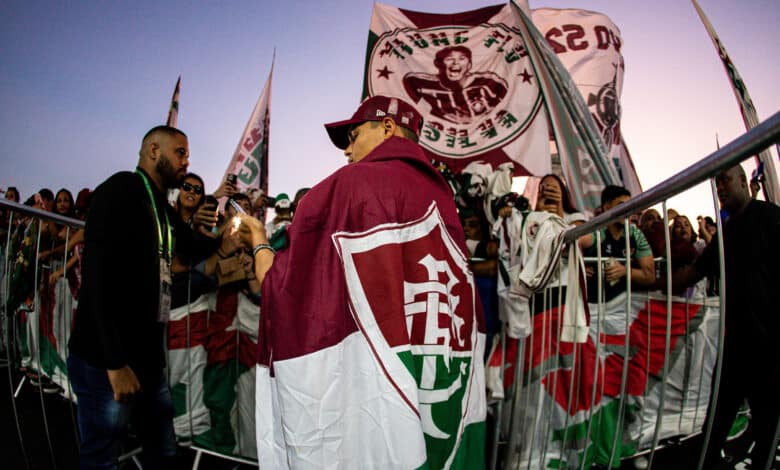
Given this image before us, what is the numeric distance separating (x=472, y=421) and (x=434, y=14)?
18.5ft

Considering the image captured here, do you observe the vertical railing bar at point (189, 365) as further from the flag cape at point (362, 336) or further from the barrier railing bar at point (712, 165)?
the barrier railing bar at point (712, 165)

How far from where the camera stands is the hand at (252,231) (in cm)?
164

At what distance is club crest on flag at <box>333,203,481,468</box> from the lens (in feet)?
4.46

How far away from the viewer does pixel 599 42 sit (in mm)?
6227

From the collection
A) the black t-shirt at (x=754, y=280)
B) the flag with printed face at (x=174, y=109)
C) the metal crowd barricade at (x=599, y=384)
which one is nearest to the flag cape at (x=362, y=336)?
the metal crowd barricade at (x=599, y=384)

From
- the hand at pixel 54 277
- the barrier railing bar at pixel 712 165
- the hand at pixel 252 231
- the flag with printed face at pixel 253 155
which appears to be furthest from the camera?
the flag with printed face at pixel 253 155

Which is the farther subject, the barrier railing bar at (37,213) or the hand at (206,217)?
the hand at (206,217)

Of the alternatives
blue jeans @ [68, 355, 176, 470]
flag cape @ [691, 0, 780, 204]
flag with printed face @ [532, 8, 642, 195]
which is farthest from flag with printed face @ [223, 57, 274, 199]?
flag cape @ [691, 0, 780, 204]

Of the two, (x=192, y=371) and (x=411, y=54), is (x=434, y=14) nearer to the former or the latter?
(x=411, y=54)

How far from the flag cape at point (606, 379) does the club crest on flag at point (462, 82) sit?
2.70 meters

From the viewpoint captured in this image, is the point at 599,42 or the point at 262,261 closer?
the point at 262,261

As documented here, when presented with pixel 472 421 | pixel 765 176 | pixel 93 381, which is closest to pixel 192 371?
pixel 93 381

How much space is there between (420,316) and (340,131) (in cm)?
96

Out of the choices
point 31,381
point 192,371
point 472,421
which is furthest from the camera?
point 31,381
